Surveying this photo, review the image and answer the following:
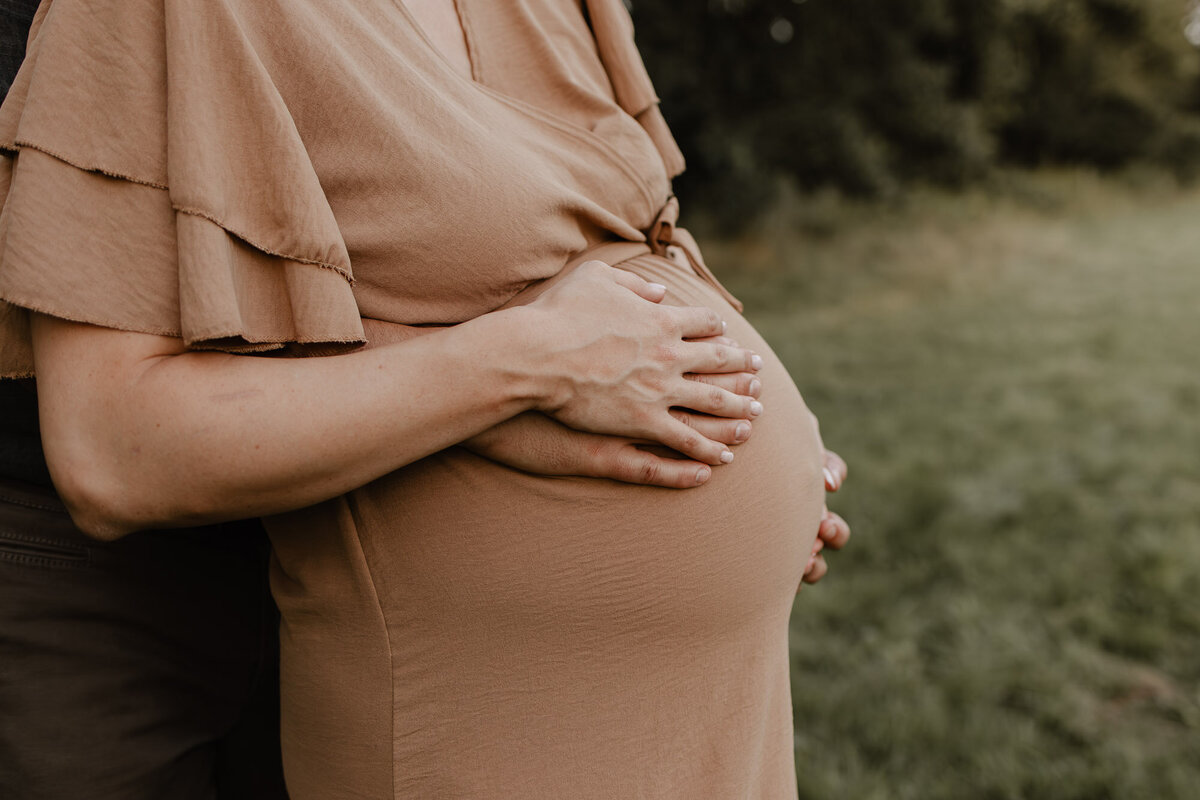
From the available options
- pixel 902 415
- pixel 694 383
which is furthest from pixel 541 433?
pixel 902 415

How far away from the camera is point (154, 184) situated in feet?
2.77

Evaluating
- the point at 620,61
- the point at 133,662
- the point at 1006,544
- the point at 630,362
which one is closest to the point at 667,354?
the point at 630,362

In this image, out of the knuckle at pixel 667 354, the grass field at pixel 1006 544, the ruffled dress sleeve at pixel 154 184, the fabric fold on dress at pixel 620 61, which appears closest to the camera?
the ruffled dress sleeve at pixel 154 184

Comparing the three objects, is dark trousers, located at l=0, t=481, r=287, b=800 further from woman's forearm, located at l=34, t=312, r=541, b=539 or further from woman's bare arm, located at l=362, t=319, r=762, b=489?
woman's bare arm, located at l=362, t=319, r=762, b=489

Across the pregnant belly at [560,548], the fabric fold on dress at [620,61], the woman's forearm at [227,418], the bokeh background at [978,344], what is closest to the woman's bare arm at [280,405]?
the woman's forearm at [227,418]

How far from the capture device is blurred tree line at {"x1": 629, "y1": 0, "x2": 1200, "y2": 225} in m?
11.1

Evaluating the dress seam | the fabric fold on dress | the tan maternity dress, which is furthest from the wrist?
the fabric fold on dress

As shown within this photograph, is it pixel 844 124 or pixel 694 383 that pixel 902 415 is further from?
pixel 844 124

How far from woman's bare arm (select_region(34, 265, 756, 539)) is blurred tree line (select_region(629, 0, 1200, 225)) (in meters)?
10.3

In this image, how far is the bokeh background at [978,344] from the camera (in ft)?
9.00

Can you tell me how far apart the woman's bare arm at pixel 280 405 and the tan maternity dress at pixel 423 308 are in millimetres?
46

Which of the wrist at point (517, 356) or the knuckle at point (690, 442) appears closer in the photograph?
the wrist at point (517, 356)

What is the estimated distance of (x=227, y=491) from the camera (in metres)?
0.87

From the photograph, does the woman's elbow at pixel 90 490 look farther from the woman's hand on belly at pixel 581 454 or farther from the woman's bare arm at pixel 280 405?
the woman's hand on belly at pixel 581 454
